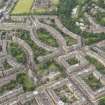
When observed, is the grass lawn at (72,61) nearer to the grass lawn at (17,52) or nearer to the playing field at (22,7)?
the grass lawn at (17,52)

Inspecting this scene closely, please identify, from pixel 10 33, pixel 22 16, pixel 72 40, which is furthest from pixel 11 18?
pixel 72 40

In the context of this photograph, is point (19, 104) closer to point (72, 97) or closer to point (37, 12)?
point (72, 97)

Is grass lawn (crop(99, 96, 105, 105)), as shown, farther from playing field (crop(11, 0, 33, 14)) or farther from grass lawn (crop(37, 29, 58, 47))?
playing field (crop(11, 0, 33, 14))

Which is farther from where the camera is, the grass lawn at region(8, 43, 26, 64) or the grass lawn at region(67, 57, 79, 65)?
the grass lawn at region(8, 43, 26, 64)

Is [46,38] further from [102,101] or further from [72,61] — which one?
[102,101]

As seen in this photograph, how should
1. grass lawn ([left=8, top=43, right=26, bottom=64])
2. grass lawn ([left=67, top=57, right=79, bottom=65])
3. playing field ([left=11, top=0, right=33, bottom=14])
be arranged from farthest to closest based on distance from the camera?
playing field ([left=11, top=0, right=33, bottom=14]) → grass lawn ([left=8, top=43, right=26, bottom=64]) → grass lawn ([left=67, top=57, right=79, bottom=65])

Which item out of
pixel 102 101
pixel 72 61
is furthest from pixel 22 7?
pixel 102 101

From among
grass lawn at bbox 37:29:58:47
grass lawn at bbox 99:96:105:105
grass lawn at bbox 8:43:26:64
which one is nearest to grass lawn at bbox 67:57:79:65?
grass lawn at bbox 37:29:58:47

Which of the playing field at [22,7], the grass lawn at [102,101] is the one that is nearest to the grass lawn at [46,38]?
the playing field at [22,7]
